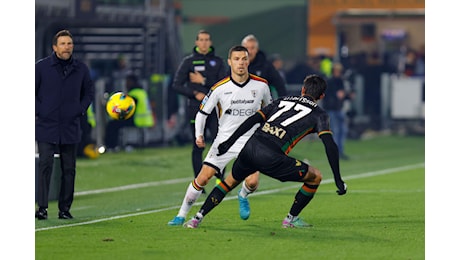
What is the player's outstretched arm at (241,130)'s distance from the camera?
485 inches

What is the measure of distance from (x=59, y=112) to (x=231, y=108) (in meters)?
2.06

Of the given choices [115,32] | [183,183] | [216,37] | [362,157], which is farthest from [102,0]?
[216,37]

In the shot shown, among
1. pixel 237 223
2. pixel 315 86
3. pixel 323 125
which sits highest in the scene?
pixel 315 86

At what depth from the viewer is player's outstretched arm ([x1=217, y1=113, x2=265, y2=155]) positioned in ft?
40.4

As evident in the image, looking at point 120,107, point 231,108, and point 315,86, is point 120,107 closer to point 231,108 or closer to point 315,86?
point 231,108

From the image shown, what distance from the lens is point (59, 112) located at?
46.3 ft

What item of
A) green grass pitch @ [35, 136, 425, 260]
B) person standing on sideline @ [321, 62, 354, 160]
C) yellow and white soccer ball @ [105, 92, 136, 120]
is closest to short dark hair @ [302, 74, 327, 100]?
green grass pitch @ [35, 136, 425, 260]

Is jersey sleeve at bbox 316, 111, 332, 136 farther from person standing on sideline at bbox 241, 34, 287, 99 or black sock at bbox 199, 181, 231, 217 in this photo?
person standing on sideline at bbox 241, 34, 287, 99

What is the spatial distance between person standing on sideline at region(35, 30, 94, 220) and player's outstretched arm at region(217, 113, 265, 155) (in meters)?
2.41

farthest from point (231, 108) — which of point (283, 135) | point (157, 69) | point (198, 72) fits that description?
point (157, 69)

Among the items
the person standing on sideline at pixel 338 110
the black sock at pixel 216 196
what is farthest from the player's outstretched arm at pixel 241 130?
the person standing on sideline at pixel 338 110

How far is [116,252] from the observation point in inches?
442

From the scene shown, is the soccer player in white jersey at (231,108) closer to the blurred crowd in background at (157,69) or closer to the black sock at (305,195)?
the black sock at (305,195)
